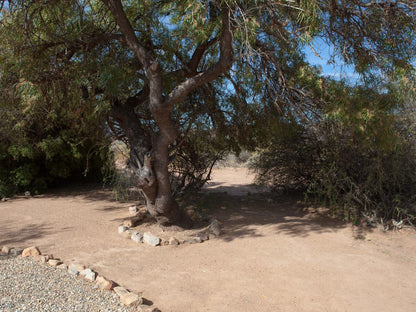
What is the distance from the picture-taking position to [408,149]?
21.8 feet

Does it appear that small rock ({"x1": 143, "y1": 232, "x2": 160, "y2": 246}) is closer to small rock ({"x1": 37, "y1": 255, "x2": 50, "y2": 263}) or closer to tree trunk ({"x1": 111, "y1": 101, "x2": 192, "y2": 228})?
tree trunk ({"x1": 111, "y1": 101, "x2": 192, "y2": 228})

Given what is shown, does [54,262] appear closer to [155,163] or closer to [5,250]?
[5,250]

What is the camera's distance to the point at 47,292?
3781 mm

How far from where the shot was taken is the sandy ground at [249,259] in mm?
4008

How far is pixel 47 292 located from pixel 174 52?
15.7 feet

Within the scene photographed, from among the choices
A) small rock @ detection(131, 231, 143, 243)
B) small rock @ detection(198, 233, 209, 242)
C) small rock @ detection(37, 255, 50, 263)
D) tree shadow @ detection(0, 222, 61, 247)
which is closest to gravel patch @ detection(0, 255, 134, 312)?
small rock @ detection(37, 255, 50, 263)

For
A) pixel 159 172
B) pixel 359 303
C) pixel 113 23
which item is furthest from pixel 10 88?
pixel 359 303

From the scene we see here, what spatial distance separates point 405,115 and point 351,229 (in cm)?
241

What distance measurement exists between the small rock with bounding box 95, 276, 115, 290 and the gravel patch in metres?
0.07

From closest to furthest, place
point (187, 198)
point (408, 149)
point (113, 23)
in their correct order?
1. point (408, 149)
2. point (113, 23)
3. point (187, 198)

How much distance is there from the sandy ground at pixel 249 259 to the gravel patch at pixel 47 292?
461mm

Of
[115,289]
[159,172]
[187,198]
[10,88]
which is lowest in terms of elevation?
[115,289]

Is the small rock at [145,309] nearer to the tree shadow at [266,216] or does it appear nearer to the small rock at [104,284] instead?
the small rock at [104,284]

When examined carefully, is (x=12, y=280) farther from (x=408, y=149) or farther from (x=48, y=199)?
(x=408, y=149)
